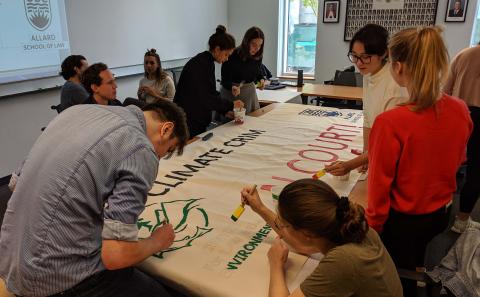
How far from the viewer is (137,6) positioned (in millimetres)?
4402

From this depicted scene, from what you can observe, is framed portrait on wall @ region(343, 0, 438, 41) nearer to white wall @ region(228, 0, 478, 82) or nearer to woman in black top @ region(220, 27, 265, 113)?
white wall @ region(228, 0, 478, 82)

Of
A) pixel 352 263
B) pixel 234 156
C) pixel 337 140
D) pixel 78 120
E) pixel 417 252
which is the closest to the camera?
pixel 352 263

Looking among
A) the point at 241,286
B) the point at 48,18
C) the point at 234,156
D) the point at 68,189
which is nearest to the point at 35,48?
the point at 48,18

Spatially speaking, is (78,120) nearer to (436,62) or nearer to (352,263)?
(352,263)

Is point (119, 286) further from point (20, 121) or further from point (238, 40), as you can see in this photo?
point (238, 40)

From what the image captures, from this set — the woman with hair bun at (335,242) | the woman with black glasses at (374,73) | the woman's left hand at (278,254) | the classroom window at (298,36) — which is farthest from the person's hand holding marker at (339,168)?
Result: the classroom window at (298,36)

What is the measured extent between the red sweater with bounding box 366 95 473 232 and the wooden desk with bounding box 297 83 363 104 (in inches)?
112

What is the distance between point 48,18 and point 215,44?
1850 mm

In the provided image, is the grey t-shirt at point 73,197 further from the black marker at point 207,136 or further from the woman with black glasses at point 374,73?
the black marker at point 207,136

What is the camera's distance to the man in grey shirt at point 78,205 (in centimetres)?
94

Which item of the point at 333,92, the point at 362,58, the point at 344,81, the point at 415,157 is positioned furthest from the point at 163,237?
the point at 344,81

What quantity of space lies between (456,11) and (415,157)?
4.50 m

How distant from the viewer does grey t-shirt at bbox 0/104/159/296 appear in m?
0.94

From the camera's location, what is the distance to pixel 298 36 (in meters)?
5.96
